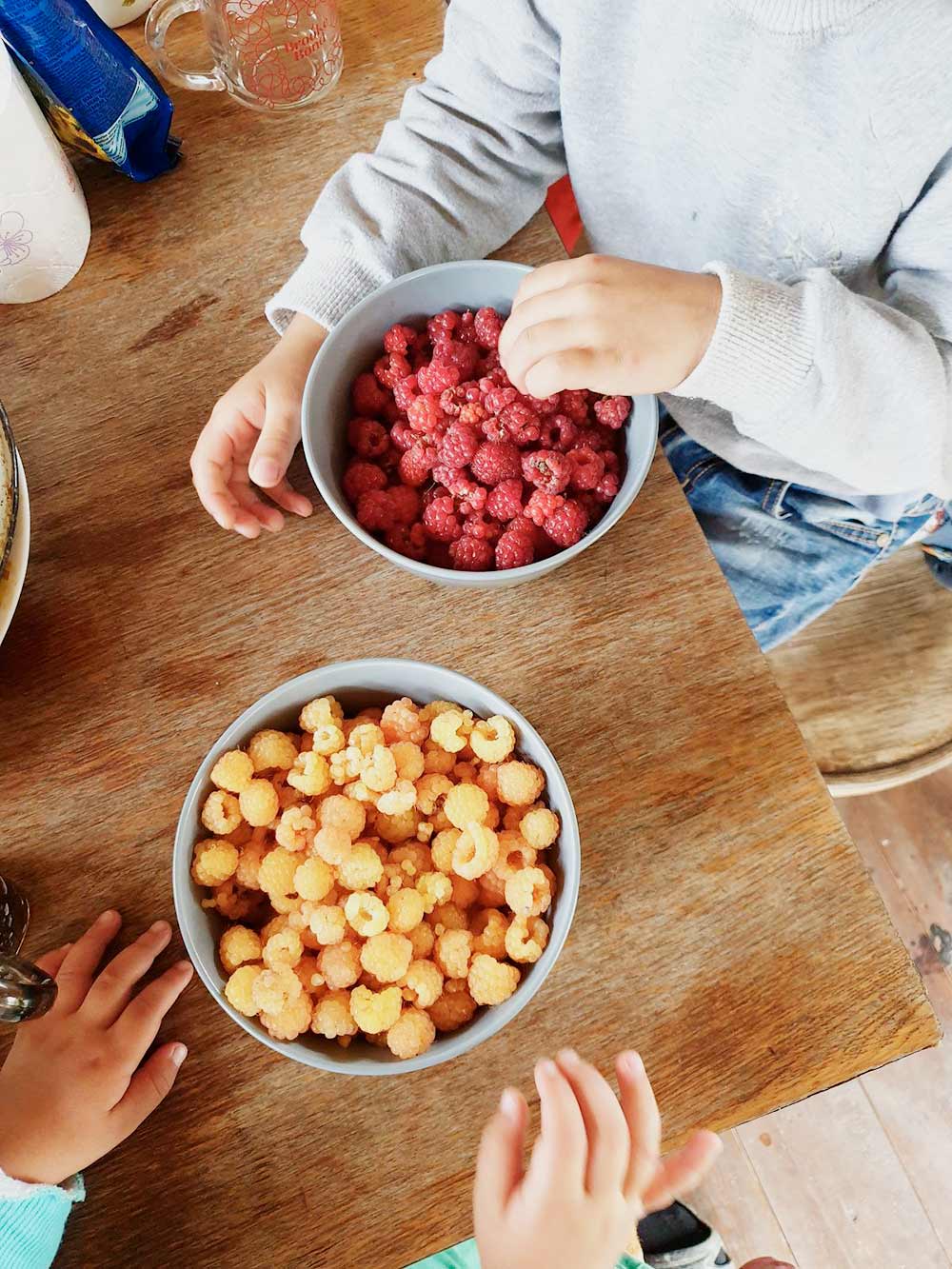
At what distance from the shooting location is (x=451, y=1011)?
529 mm

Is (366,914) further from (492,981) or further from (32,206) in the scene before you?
(32,206)

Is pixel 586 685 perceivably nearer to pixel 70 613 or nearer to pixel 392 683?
pixel 392 683

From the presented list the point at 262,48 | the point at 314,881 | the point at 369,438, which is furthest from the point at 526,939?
the point at 262,48

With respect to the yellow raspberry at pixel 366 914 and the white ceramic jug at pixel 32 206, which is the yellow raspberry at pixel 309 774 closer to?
the yellow raspberry at pixel 366 914

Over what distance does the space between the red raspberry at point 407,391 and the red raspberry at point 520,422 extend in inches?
2.5

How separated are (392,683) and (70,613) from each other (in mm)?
244

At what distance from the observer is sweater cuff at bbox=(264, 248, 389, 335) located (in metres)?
Result: 0.68

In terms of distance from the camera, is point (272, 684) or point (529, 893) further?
point (272, 684)

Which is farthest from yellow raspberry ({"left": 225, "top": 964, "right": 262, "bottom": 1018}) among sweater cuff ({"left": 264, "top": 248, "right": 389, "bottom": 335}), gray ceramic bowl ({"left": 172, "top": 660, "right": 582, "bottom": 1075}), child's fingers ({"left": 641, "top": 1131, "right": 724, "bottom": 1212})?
sweater cuff ({"left": 264, "top": 248, "right": 389, "bottom": 335})

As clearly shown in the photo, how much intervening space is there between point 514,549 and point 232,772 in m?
0.22

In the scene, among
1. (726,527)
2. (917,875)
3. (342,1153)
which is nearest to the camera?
(342,1153)

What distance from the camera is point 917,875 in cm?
134

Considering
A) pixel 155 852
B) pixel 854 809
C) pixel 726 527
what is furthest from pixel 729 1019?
pixel 854 809

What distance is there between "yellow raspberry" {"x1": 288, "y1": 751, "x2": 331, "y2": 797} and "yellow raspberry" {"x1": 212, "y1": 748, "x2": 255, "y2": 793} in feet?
0.09
